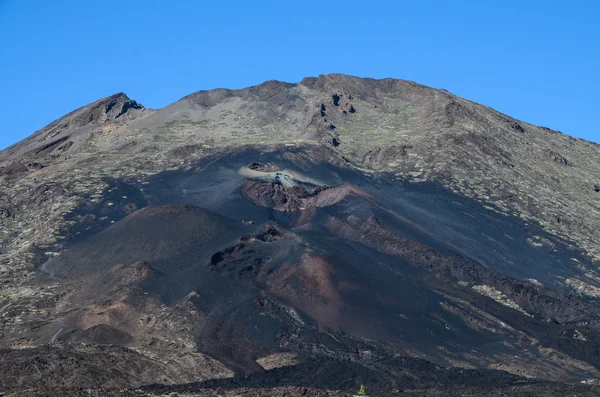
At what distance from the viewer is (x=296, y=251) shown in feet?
292

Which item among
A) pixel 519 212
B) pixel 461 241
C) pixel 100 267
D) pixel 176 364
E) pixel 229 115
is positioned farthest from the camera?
pixel 229 115

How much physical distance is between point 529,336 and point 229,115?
8436cm

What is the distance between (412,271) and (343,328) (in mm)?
19137

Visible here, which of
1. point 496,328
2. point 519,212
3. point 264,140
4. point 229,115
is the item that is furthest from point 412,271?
point 229,115

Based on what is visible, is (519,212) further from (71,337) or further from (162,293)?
(71,337)

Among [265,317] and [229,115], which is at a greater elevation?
[229,115]

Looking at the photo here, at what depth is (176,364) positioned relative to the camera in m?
68.2

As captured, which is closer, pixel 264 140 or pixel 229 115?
pixel 264 140

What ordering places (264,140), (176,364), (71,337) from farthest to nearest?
(264,140), (71,337), (176,364)

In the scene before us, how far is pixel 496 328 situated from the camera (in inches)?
3310

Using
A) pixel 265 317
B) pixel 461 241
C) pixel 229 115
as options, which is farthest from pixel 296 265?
pixel 229 115

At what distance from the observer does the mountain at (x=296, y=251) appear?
6844 centimetres

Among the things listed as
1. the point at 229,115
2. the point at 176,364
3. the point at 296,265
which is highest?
the point at 229,115

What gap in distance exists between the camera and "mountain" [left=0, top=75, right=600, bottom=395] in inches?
2694
